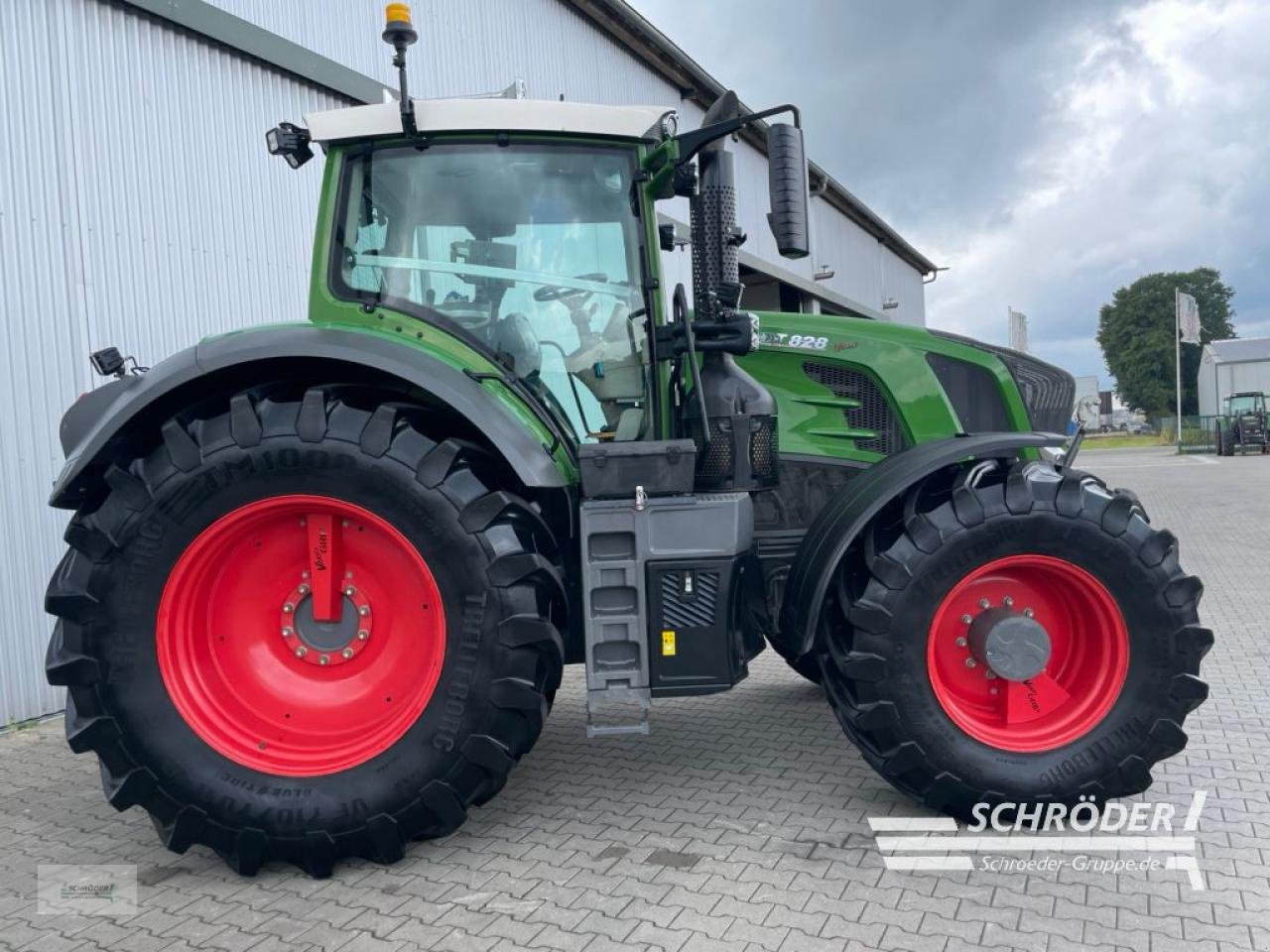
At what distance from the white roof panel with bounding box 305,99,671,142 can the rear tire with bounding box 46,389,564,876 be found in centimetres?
108

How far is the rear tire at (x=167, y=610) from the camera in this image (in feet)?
9.80

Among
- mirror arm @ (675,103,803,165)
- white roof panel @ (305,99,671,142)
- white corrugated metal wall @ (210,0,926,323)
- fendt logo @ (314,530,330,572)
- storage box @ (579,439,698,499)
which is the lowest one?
fendt logo @ (314,530,330,572)

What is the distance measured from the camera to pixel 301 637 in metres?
3.24

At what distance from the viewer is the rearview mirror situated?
2.96 meters

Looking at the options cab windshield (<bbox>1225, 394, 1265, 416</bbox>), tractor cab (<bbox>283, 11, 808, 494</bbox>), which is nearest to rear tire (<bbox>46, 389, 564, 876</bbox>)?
tractor cab (<bbox>283, 11, 808, 494</bbox>)

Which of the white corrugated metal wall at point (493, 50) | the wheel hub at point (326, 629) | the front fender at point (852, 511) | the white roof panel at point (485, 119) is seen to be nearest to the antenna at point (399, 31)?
the white roof panel at point (485, 119)

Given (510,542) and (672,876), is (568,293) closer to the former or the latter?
(510,542)

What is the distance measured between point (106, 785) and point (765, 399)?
2.56m

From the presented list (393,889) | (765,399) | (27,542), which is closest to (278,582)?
(393,889)

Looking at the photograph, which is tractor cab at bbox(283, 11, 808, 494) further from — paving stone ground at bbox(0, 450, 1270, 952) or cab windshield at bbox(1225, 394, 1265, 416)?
cab windshield at bbox(1225, 394, 1265, 416)

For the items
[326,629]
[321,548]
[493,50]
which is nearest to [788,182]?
[321,548]

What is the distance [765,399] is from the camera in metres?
3.61

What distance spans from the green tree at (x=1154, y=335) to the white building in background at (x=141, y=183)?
193 feet

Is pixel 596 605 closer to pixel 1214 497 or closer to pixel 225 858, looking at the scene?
pixel 225 858
